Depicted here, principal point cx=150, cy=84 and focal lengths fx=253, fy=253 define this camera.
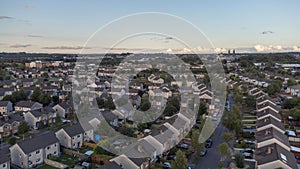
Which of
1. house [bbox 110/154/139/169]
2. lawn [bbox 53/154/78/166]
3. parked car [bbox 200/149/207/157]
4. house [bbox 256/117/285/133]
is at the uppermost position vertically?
house [bbox 256/117/285/133]

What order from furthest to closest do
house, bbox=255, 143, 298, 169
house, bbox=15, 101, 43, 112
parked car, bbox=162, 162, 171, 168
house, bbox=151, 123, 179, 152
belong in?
house, bbox=15, 101, 43, 112 → house, bbox=151, 123, 179, 152 → parked car, bbox=162, 162, 171, 168 → house, bbox=255, 143, 298, 169

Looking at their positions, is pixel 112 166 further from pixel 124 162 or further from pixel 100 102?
pixel 100 102

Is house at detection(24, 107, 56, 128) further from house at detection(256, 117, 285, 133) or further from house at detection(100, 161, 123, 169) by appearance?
house at detection(256, 117, 285, 133)

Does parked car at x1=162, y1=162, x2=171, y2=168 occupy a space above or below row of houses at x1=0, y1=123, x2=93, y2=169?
below

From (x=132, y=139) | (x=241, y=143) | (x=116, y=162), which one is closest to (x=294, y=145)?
(x=241, y=143)

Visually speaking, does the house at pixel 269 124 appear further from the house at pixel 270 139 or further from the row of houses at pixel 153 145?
the row of houses at pixel 153 145

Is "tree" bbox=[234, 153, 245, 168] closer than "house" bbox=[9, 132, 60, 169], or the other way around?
"tree" bbox=[234, 153, 245, 168]

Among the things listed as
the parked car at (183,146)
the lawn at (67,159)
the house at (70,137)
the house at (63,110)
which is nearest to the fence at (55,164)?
the lawn at (67,159)

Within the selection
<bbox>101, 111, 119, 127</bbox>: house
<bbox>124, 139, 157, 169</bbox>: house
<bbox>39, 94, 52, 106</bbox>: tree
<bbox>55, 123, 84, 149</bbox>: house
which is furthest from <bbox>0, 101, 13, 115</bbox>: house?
<bbox>124, 139, 157, 169</bbox>: house
